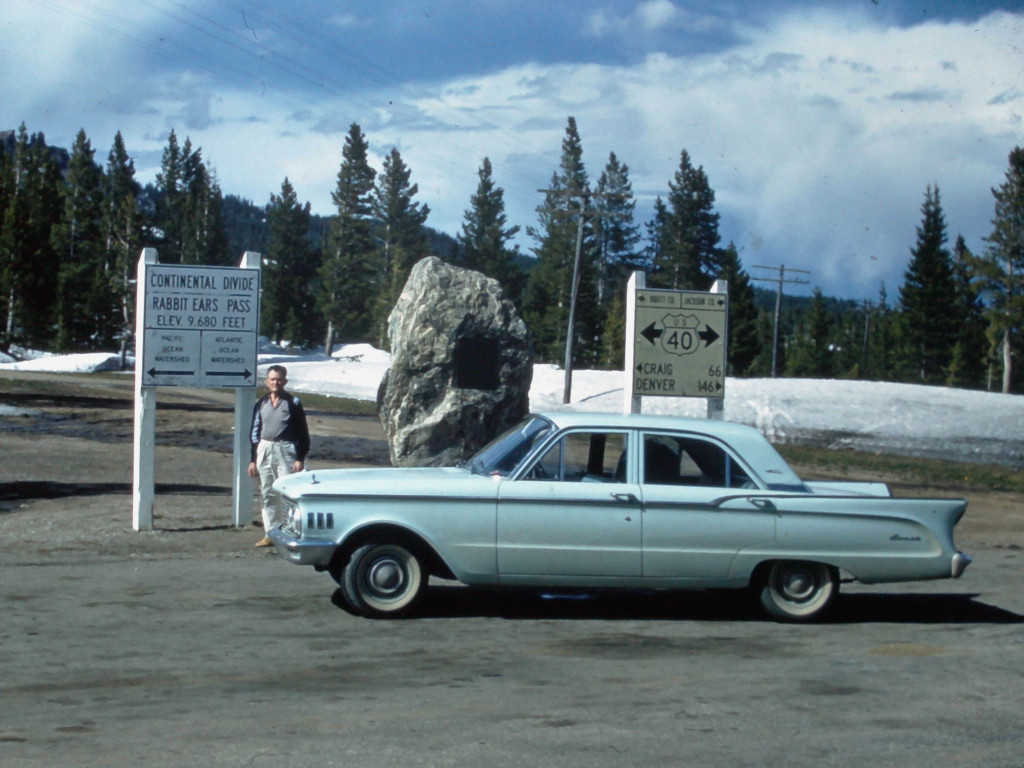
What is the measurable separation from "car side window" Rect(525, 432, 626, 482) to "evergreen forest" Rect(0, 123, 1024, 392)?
175 ft

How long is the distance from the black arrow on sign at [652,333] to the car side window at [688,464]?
438cm

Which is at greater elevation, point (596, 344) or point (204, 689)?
point (596, 344)

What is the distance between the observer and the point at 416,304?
17.5 meters

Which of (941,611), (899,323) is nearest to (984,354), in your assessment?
(899,323)

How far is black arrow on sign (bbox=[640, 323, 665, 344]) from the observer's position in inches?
512

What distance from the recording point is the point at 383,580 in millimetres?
8203

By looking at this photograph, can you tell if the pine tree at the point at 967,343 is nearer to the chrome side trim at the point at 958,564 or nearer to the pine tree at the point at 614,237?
the pine tree at the point at 614,237

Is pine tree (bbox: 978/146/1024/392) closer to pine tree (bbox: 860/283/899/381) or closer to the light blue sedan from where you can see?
pine tree (bbox: 860/283/899/381)

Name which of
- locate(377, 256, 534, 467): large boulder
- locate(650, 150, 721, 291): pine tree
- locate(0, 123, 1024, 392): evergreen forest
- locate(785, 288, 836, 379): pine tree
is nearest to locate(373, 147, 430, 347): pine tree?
locate(0, 123, 1024, 392): evergreen forest

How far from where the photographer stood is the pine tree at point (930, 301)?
248 ft

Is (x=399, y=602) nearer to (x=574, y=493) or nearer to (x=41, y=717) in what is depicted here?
(x=574, y=493)

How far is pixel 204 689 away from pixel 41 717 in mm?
887

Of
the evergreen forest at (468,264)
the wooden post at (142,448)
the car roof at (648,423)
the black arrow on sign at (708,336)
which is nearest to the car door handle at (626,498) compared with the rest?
the car roof at (648,423)

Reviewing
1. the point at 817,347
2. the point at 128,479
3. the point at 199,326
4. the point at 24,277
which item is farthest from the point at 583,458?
the point at 817,347
